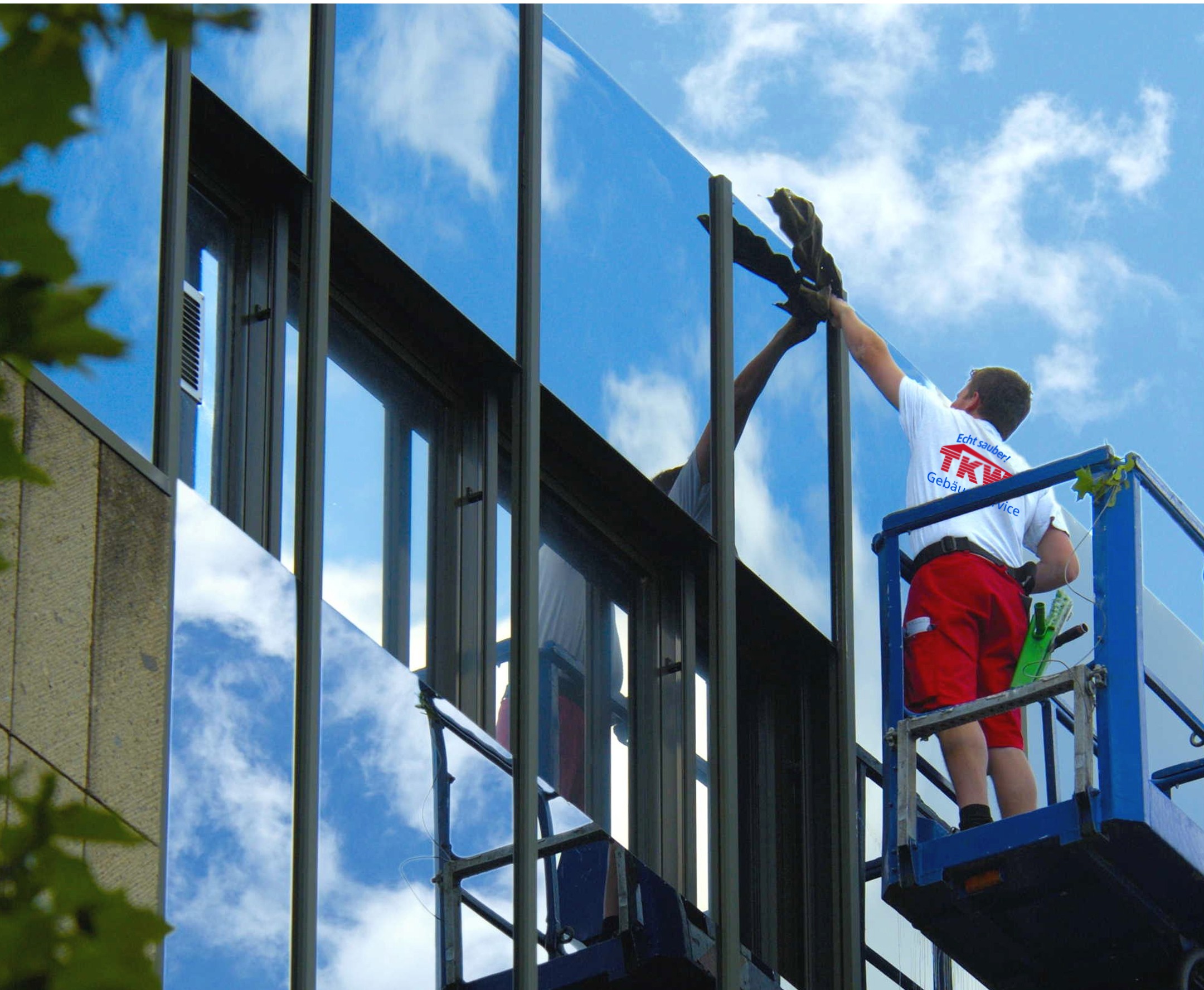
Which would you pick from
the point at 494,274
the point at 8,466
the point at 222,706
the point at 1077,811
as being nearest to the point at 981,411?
the point at 1077,811

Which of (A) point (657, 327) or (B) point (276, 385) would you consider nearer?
(B) point (276, 385)

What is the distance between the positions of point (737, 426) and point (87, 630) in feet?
14.4

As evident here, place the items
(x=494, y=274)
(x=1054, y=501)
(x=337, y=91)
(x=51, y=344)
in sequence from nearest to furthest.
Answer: (x=51, y=344)
(x=337, y=91)
(x=494, y=274)
(x=1054, y=501)

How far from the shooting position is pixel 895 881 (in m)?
8.59

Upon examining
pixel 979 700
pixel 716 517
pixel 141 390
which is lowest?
pixel 141 390

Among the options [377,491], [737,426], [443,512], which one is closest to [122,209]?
[377,491]

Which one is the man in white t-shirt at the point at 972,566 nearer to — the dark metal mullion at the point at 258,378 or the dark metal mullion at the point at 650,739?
the dark metal mullion at the point at 650,739

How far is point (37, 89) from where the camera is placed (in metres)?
1.56

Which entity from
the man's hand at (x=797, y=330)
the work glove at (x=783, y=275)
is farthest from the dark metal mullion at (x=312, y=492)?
the man's hand at (x=797, y=330)

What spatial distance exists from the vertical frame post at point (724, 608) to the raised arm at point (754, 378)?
50 millimetres

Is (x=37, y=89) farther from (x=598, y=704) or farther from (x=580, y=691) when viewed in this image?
(x=598, y=704)

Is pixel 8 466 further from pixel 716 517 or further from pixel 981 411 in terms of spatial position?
pixel 981 411

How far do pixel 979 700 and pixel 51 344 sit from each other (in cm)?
722

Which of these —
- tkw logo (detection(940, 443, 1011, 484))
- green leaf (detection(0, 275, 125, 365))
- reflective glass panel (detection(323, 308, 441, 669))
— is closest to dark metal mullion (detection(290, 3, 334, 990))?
reflective glass panel (detection(323, 308, 441, 669))
